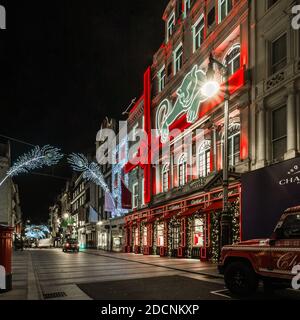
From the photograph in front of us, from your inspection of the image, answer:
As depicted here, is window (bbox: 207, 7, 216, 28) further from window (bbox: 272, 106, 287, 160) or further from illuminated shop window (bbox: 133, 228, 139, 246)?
illuminated shop window (bbox: 133, 228, 139, 246)

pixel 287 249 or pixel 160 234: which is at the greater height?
pixel 287 249

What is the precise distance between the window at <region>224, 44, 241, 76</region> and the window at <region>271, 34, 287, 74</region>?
3.52 m

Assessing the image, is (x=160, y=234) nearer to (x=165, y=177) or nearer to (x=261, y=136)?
(x=165, y=177)

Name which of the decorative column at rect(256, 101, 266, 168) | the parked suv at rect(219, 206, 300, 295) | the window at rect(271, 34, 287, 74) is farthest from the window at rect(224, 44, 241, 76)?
the parked suv at rect(219, 206, 300, 295)

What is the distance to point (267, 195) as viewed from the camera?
63.7 ft

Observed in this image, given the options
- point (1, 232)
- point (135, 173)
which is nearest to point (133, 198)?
point (135, 173)

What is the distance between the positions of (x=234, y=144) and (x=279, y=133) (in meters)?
4.40

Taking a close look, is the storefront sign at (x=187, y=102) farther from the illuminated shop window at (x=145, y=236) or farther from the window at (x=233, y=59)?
the illuminated shop window at (x=145, y=236)

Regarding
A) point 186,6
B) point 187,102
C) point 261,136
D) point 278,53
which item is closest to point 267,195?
point 261,136

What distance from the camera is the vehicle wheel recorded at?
10875mm

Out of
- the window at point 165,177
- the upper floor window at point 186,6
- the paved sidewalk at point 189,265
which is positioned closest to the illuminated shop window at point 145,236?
the window at point 165,177

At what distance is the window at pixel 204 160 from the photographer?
2757cm

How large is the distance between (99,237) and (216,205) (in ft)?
143

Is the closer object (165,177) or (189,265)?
(189,265)
